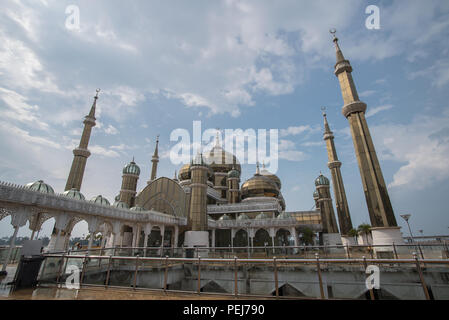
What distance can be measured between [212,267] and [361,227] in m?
31.6

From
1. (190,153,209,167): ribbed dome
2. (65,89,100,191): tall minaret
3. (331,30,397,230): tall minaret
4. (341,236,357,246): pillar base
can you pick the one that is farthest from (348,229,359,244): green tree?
(65,89,100,191): tall minaret

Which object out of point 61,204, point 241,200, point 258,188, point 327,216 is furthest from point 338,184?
point 61,204

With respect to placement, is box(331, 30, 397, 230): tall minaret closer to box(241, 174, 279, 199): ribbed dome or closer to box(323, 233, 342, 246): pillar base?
box(323, 233, 342, 246): pillar base

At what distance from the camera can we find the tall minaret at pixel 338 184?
40.8m

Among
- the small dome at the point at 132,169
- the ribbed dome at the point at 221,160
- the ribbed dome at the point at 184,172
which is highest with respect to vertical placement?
the ribbed dome at the point at 221,160

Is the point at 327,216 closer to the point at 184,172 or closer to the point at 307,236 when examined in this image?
the point at 307,236

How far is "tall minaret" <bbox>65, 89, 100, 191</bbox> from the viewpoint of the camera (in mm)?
34156

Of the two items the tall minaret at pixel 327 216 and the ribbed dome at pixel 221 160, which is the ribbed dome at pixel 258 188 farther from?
the tall minaret at pixel 327 216

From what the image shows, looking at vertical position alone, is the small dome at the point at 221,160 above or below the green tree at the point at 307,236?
above

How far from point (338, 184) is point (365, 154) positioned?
802 inches

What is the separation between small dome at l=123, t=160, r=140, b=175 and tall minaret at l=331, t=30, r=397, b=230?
37.5 metres

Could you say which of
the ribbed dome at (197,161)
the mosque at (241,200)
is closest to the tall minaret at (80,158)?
the mosque at (241,200)
